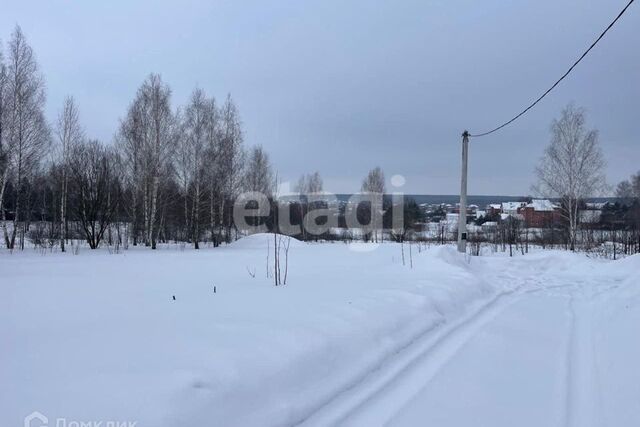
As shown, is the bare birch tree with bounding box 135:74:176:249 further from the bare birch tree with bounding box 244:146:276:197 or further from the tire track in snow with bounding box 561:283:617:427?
the tire track in snow with bounding box 561:283:617:427

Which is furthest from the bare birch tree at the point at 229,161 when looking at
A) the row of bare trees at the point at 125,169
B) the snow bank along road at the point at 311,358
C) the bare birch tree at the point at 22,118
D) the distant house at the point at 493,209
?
the distant house at the point at 493,209

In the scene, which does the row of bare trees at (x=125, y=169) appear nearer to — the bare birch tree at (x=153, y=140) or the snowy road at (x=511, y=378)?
the bare birch tree at (x=153, y=140)

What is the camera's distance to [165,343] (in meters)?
3.16

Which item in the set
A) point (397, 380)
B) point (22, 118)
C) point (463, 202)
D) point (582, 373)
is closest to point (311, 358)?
point (397, 380)

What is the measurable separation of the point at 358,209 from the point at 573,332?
102 ft

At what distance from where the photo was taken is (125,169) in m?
23.3

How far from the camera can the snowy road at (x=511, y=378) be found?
2723mm

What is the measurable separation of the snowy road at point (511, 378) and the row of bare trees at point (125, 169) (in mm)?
18894

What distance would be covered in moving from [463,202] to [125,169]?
62.0 ft

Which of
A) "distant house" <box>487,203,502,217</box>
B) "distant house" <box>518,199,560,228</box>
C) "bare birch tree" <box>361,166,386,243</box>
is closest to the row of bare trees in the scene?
"bare birch tree" <box>361,166,386,243</box>

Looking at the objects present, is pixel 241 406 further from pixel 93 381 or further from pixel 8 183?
pixel 8 183

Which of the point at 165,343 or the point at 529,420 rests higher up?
the point at 165,343

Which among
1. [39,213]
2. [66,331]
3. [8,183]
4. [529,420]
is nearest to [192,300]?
[66,331]

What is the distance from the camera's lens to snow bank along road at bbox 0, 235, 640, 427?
2.38m
